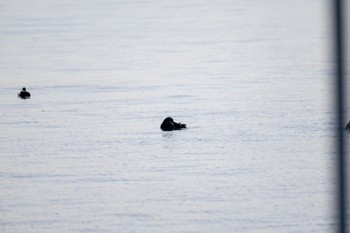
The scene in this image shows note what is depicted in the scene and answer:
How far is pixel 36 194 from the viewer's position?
9633mm

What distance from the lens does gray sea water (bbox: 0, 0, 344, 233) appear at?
8.66 meters

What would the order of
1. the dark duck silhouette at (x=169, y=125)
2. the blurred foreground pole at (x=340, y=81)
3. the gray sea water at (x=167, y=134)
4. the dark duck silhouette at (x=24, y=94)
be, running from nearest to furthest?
1. the blurred foreground pole at (x=340, y=81)
2. the gray sea water at (x=167, y=134)
3. the dark duck silhouette at (x=169, y=125)
4. the dark duck silhouette at (x=24, y=94)

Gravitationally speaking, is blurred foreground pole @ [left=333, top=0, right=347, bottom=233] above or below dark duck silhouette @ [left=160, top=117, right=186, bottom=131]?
below

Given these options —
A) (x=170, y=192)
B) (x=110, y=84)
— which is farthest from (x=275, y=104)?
(x=170, y=192)

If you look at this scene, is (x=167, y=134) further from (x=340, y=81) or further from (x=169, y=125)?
(x=340, y=81)

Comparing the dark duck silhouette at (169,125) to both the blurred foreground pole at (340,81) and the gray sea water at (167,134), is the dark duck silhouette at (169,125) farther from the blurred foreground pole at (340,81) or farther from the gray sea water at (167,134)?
the blurred foreground pole at (340,81)

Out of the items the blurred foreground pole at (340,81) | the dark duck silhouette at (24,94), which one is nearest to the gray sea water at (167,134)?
the dark duck silhouette at (24,94)

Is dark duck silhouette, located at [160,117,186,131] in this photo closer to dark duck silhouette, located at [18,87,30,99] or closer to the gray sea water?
the gray sea water

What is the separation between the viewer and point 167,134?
44.0 ft

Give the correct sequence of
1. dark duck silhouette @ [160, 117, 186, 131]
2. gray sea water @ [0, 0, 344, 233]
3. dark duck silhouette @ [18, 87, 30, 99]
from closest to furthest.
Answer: gray sea water @ [0, 0, 344, 233] → dark duck silhouette @ [160, 117, 186, 131] → dark duck silhouette @ [18, 87, 30, 99]

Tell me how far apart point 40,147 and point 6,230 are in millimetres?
4507

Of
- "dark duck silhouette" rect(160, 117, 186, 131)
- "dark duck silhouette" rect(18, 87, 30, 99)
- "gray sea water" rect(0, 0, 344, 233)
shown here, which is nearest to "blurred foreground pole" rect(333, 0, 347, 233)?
"gray sea water" rect(0, 0, 344, 233)

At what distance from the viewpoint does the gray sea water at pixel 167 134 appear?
28.4ft

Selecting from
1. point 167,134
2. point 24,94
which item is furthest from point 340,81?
point 24,94
